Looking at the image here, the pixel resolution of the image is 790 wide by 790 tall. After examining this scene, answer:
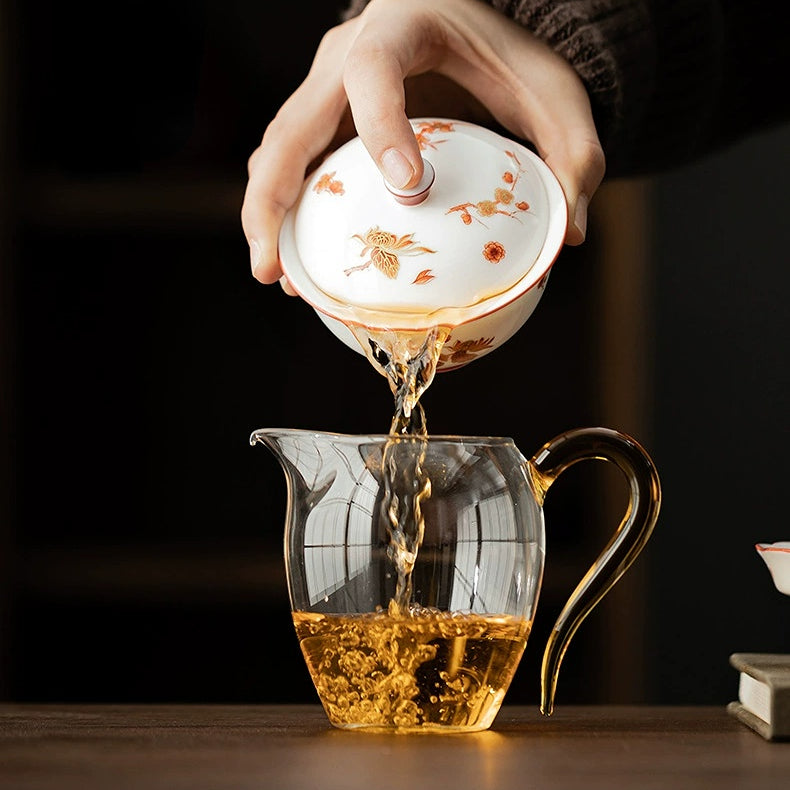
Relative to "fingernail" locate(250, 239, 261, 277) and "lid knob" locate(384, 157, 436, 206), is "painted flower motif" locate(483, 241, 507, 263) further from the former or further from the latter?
"fingernail" locate(250, 239, 261, 277)

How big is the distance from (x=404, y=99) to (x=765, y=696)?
0.41 metres

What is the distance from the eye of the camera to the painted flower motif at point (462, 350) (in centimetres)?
75

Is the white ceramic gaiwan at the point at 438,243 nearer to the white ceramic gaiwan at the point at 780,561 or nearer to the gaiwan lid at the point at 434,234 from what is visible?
the gaiwan lid at the point at 434,234

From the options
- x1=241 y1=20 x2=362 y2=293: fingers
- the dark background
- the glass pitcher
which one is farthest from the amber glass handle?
the dark background

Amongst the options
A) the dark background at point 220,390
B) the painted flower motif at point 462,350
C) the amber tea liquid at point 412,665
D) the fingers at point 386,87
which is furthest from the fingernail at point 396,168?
the dark background at point 220,390

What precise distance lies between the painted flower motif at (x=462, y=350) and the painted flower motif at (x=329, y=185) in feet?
0.36

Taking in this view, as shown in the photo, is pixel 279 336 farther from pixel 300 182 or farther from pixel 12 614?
pixel 300 182

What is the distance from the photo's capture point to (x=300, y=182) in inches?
31.4

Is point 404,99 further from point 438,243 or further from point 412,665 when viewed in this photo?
point 412,665

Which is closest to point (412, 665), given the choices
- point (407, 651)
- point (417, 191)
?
point (407, 651)

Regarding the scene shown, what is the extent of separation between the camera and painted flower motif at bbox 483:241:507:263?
27.8 inches

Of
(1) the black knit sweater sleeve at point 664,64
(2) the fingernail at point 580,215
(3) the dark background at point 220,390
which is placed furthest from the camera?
(3) the dark background at point 220,390

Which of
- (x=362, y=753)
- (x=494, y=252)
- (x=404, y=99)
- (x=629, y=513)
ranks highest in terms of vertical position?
(x=404, y=99)

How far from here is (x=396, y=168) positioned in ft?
2.29
